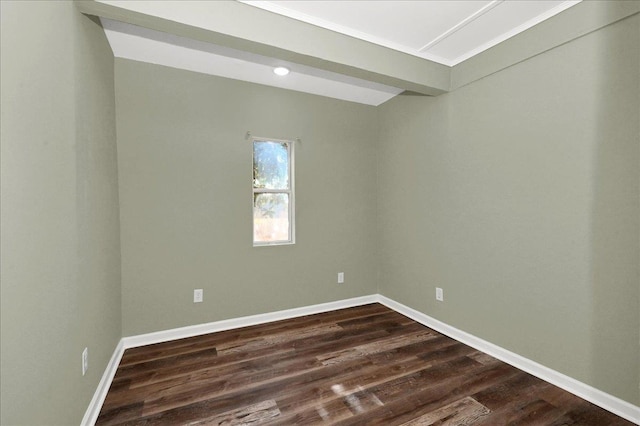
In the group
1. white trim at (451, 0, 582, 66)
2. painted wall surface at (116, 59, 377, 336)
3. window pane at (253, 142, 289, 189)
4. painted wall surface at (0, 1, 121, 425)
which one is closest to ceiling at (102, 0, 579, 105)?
white trim at (451, 0, 582, 66)

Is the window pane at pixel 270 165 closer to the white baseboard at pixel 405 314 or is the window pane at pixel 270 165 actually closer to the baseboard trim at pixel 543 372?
the white baseboard at pixel 405 314

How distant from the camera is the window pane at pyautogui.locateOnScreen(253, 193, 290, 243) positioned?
11.1 ft

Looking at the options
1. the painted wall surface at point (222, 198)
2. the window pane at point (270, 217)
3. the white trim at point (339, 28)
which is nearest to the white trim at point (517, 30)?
the white trim at point (339, 28)

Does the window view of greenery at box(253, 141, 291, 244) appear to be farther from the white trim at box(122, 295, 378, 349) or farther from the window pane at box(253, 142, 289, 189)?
the white trim at box(122, 295, 378, 349)

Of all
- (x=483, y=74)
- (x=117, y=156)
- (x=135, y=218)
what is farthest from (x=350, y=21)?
(x=135, y=218)

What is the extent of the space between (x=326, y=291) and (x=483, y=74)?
2.82 m

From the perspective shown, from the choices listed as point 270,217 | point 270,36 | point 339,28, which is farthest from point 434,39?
point 270,217

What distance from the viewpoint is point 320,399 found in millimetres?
2012

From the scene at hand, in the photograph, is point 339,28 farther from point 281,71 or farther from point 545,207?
point 545,207

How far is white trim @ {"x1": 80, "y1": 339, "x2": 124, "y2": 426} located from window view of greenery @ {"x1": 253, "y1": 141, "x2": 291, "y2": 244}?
1.58 m

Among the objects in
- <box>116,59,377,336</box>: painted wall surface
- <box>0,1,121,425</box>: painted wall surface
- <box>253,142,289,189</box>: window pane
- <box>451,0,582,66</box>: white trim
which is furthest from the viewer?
<box>253,142,289,189</box>: window pane

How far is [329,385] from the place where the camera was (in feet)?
7.12

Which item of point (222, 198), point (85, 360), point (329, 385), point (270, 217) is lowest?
point (329, 385)

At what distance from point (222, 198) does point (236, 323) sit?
1.35 meters
